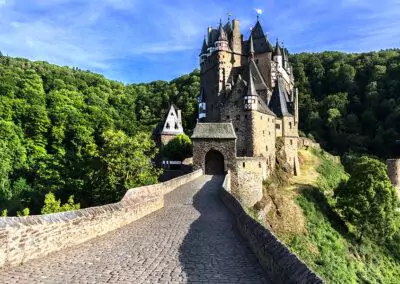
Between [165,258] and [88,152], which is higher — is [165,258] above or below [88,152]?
below

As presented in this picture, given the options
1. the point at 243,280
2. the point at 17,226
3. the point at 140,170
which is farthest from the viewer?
the point at 140,170

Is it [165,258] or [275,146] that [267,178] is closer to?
[275,146]

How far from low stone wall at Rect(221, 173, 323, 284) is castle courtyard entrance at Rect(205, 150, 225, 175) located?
88.9ft

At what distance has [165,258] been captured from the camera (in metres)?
10.4

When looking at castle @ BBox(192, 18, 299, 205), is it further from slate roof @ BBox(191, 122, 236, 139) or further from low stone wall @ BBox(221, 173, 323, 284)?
low stone wall @ BBox(221, 173, 323, 284)

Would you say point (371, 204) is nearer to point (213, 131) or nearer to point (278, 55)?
point (213, 131)

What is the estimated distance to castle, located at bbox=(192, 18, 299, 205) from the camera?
3934cm

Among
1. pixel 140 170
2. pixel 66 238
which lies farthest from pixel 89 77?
pixel 66 238

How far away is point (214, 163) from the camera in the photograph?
133 feet

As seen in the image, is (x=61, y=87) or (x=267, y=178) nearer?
(x=267, y=178)

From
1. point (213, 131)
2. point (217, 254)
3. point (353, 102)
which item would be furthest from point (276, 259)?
point (353, 102)

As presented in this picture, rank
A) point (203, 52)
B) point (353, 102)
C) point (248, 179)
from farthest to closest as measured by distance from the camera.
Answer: point (353, 102) → point (203, 52) → point (248, 179)

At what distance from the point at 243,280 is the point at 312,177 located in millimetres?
46534

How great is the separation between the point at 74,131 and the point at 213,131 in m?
49.3
